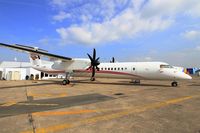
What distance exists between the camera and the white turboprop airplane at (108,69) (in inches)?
805

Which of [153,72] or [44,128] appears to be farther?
[153,72]

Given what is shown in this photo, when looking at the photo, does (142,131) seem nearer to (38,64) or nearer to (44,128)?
(44,128)

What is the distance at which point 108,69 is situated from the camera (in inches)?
961

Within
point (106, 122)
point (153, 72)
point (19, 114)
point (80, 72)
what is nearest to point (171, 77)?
point (153, 72)

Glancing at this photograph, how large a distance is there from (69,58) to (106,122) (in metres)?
18.3

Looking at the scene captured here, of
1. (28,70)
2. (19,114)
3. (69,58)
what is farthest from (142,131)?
(28,70)

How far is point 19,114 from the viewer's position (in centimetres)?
777

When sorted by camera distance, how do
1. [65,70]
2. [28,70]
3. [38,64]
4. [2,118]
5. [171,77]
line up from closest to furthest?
[2,118] < [171,77] < [65,70] < [38,64] < [28,70]

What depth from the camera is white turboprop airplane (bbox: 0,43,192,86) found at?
20.5 m

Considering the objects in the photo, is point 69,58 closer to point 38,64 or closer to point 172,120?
point 38,64

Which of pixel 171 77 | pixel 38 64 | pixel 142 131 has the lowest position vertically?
pixel 142 131

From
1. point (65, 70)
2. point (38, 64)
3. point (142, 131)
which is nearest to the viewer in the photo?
point (142, 131)

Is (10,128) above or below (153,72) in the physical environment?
below

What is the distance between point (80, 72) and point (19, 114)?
57.3 feet
